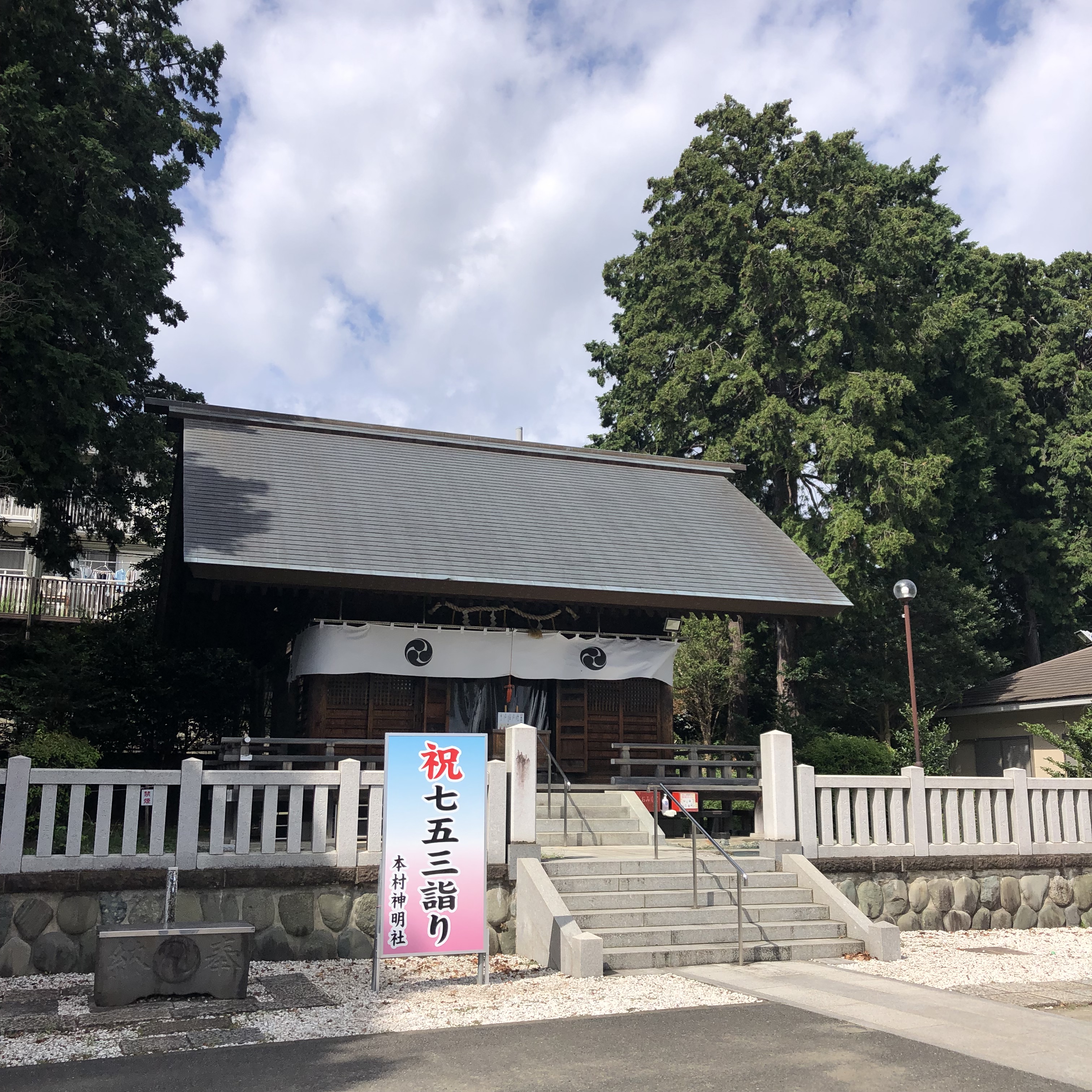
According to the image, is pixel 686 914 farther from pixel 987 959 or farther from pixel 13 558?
pixel 13 558

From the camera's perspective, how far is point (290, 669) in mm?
17375

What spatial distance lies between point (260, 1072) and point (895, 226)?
27.6 metres

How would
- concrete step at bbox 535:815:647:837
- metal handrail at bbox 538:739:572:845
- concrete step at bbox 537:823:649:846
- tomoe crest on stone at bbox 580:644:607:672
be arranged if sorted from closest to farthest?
metal handrail at bbox 538:739:572:845, concrete step at bbox 537:823:649:846, concrete step at bbox 535:815:647:837, tomoe crest on stone at bbox 580:644:607:672

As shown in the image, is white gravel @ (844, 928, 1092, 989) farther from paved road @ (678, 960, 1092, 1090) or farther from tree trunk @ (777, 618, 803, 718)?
tree trunk @ (777, 618, 803, 718)

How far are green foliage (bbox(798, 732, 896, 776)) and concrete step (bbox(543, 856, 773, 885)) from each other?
6.63 meters

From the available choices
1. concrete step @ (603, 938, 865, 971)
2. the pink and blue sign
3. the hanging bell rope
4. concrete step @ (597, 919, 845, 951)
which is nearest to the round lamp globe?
the hanging bell rope

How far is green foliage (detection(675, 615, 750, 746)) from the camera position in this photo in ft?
84.9

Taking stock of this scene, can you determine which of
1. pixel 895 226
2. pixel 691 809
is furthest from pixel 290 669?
pixel 895 226

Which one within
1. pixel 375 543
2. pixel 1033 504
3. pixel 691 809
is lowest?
pixel 691 809

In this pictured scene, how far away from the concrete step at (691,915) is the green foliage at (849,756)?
23.9ft

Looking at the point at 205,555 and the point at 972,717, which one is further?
the point at 972,717

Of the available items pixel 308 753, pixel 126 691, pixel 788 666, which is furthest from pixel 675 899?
pixel 788 666

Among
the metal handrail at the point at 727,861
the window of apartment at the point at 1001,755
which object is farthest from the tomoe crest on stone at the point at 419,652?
the window of apartment at the point at 1001,755

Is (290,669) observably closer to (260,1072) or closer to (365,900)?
(365,900)
